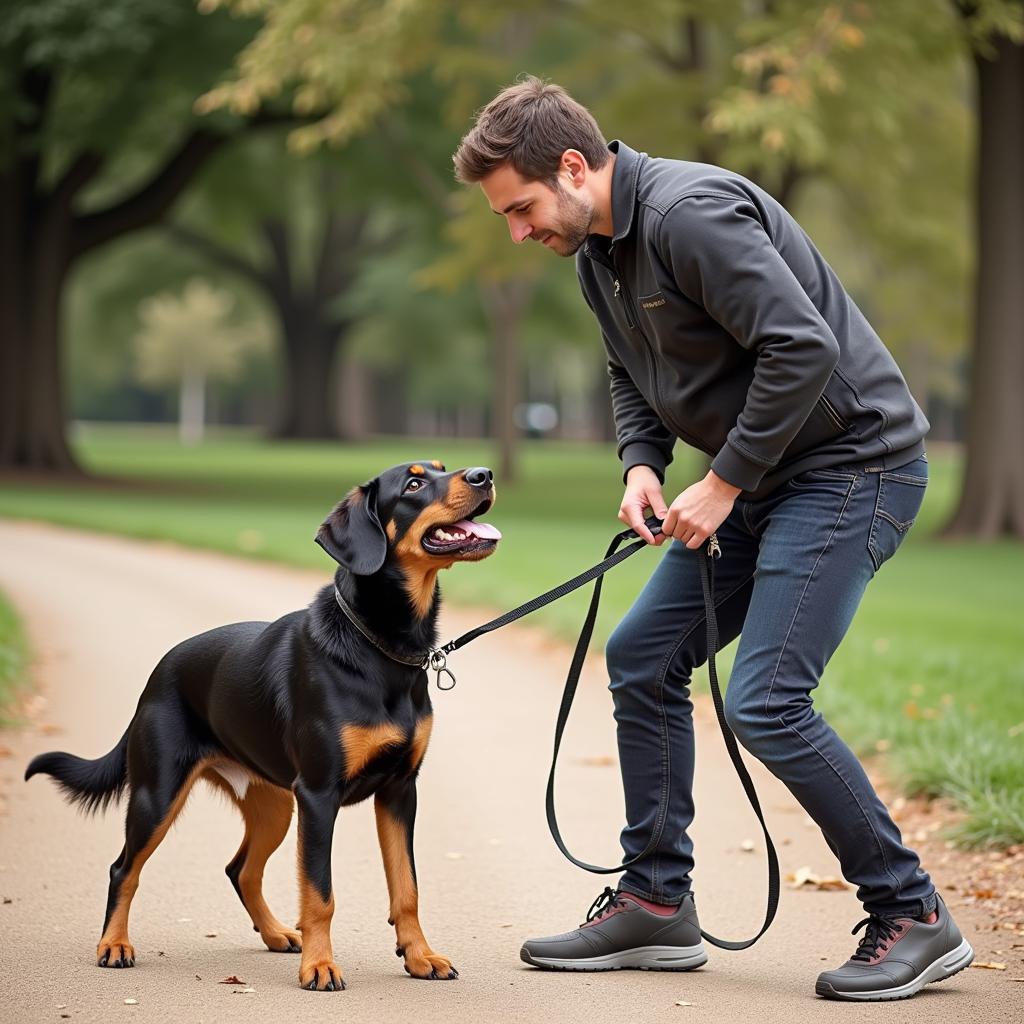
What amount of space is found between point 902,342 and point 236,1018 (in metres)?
26.2

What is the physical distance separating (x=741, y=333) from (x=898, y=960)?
1695 millimetres

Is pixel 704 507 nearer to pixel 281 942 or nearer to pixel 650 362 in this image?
pixel 650 362

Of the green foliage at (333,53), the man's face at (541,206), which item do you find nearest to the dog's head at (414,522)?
the man's face at (541,206)

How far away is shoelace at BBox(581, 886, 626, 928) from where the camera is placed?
4.56 metres

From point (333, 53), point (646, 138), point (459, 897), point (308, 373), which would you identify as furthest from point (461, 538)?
point (308, 373)

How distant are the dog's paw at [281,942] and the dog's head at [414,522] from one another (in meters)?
1.12

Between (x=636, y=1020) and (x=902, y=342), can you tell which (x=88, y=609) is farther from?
(x=902, y=342)

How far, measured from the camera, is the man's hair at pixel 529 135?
13.1 feet

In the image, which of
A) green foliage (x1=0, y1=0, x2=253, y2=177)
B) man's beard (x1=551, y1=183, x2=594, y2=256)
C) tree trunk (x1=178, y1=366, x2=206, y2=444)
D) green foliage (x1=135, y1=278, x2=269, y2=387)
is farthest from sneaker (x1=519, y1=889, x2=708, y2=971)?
tree trunk (x1=178, y1=366, x2=206, y2=444)

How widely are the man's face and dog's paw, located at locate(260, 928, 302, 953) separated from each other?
7.06 ft

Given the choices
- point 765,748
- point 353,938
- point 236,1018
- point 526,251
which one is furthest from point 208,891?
point 526,251

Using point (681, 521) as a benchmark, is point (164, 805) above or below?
below

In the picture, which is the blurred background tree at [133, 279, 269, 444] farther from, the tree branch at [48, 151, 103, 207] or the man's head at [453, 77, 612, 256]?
the man's head at [453, 77, 612, 256]

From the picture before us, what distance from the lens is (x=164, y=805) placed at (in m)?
4.43
